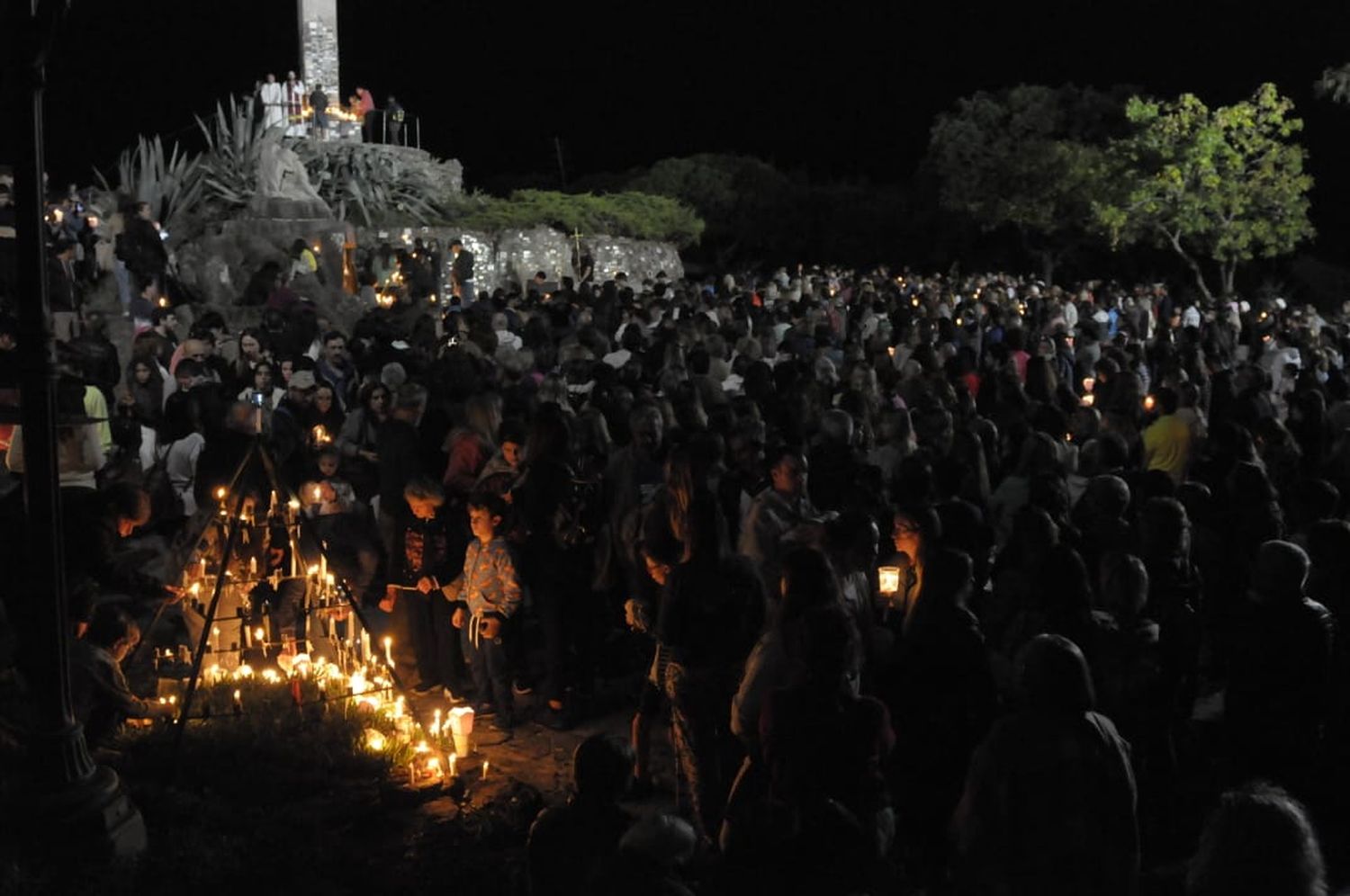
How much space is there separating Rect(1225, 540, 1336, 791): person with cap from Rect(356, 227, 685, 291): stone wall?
21.3 meters

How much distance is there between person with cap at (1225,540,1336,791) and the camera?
17.3ft

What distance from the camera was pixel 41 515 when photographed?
17.8 feet

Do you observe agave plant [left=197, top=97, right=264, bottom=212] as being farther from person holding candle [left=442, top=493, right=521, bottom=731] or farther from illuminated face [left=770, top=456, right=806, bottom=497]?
illuminated face [left=770, top=456, right=806, bottom=497]

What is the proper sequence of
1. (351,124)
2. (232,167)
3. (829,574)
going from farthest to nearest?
(351,124), (232,167), (829,574)

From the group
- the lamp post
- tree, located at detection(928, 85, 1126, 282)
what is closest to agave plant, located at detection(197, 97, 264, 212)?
the lamp post

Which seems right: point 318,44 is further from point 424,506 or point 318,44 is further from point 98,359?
point 424,506

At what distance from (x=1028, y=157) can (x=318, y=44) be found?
63.7 feet

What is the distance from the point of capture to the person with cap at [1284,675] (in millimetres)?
5281

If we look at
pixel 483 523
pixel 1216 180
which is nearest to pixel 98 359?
pixel 483 523

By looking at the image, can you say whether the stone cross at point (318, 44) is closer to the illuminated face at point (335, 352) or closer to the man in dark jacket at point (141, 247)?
the man in dark jacket at point (141, 247)

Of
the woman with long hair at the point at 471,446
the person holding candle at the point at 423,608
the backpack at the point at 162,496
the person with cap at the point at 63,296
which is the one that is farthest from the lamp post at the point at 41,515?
the person with cap at the point at 63,296

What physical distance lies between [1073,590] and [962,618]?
64 cm

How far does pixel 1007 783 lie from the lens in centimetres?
416

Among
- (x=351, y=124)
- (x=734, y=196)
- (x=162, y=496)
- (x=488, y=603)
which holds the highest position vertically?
(x=351, y=124)
